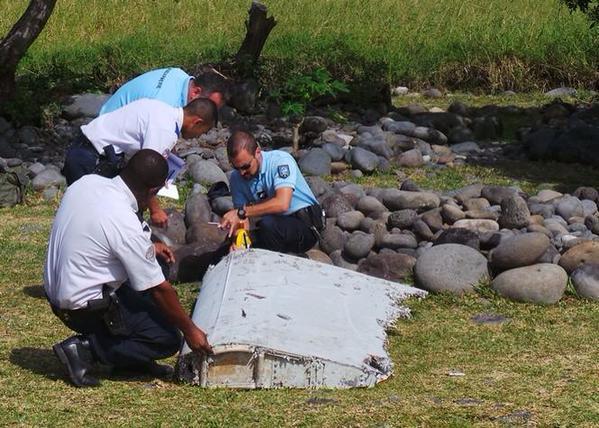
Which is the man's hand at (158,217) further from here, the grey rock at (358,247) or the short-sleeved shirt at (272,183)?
the grey rock at (358,247)

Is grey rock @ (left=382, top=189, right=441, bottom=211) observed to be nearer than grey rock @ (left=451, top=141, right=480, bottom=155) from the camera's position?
Yes

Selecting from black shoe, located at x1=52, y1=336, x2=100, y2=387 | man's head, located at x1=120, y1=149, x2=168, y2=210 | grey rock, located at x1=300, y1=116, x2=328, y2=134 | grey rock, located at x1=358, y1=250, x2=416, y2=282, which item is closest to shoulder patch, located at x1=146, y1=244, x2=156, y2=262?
man's head, located at x1=120, y1=149, x2=168, y2=210

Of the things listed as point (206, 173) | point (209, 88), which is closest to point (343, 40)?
point (206, 173)

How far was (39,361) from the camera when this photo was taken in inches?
261

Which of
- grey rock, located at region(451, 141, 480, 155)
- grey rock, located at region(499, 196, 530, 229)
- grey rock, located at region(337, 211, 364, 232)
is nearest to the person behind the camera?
grey rock, located at region(499, 196, 530, 229)

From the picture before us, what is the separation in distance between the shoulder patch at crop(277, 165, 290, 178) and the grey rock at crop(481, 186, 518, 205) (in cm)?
241

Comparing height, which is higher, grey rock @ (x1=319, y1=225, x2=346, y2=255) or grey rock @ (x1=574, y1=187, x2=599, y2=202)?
grey rock @ (x1=319, y1=225, x2=346, y2=255)

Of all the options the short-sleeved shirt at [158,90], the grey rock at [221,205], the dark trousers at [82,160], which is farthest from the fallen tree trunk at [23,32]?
the dark trousers at [82,160]

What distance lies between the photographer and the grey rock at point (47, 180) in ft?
37.4

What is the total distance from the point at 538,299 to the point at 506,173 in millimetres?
4485

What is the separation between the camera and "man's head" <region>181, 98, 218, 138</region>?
23.4 ft

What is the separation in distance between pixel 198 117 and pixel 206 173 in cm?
437

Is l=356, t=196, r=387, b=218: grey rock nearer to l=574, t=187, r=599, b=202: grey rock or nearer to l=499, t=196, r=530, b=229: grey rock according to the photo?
l=499, t=196, r=530, b=229: grey rock

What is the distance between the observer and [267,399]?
594cm
